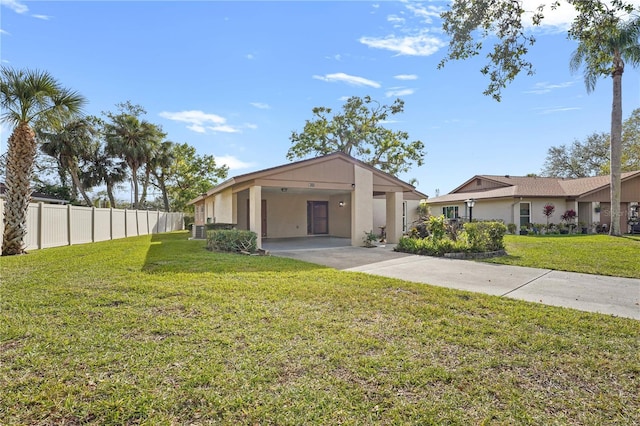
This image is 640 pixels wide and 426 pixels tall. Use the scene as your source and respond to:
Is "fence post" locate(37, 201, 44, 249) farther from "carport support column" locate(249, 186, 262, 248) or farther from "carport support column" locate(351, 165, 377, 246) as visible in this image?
"carport support column" locate(351, 165, 377, 246)

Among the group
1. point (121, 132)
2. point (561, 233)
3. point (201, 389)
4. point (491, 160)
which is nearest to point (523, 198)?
point (561, 233)

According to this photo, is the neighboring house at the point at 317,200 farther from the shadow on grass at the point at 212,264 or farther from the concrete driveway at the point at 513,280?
the concrete driveway at the point at 513,280

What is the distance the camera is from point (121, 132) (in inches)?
1117

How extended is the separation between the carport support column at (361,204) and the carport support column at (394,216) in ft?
5.15

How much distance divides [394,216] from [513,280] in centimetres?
794

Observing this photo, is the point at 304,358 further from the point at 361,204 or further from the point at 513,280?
the point at 361,204

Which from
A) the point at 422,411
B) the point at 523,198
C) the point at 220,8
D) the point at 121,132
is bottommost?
the point at 422,411

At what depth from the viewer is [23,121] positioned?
9930 millimetres

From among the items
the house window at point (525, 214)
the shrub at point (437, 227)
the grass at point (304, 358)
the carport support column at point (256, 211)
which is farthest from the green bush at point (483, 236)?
the house window at point (525, 214)

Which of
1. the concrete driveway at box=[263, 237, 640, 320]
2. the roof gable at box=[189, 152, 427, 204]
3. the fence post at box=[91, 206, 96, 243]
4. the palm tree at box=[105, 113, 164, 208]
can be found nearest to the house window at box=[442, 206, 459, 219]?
the roof gable at box=[189, 152, 427, 204]

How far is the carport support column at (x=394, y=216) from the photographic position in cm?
1448

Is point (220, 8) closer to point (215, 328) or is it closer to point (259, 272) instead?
point (259, 272)

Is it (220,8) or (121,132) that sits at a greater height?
(121,132)

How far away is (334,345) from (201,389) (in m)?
1.34
